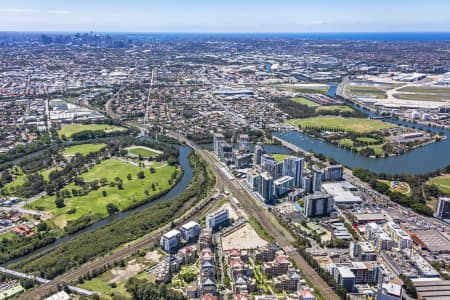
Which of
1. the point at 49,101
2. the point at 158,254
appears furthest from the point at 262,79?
the point at 158,254

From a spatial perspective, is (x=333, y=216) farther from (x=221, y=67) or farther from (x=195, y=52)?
(x=195, y=52)

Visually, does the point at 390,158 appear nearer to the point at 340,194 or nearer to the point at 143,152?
the point at 340,194

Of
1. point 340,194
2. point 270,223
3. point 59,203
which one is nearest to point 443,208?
point 340,194

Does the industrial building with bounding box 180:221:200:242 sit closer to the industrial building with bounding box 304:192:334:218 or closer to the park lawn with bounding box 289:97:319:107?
the industrial building with bounding box 304:192:334:218

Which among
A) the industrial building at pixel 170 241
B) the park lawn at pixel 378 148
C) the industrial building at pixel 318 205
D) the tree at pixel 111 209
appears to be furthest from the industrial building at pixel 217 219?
the park lawn at pixel 378 148

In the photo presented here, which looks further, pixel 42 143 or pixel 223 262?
Result: pixel 42 143

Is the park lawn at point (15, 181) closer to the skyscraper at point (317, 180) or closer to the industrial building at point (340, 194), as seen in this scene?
the skyscraper at point (317, 180)
